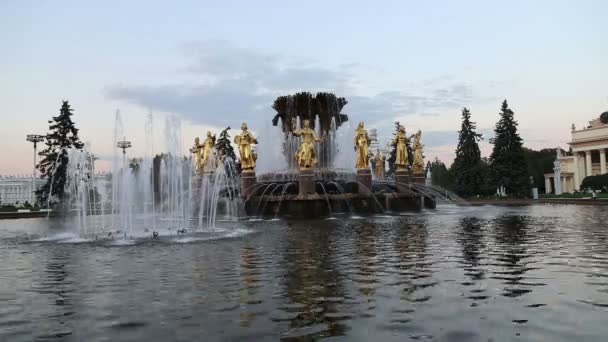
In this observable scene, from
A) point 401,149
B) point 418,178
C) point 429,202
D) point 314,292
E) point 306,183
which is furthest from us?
point 418,178

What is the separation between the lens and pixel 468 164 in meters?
63.4

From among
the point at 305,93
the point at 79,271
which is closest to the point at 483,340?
the point at 79,271

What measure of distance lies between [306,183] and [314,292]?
17861mm

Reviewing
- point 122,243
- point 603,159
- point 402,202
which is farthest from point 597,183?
point 122,243

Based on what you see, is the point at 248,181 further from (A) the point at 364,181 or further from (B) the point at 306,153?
(A) the point at 364,181

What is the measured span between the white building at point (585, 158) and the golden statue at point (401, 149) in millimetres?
57293

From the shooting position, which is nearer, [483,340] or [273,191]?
[483,340]

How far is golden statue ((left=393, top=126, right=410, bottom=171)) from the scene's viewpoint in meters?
30.5

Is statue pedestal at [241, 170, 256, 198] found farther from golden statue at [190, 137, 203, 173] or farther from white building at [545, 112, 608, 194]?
white building at [545, 112, 608, 194]

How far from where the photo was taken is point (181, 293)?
21.6ft

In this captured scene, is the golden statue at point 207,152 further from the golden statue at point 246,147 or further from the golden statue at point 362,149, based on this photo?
the golden statue at point 362,149

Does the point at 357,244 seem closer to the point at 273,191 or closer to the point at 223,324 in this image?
the point at 223,324

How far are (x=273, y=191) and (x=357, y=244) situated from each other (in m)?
14.3

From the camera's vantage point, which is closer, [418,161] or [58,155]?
[418,161]
